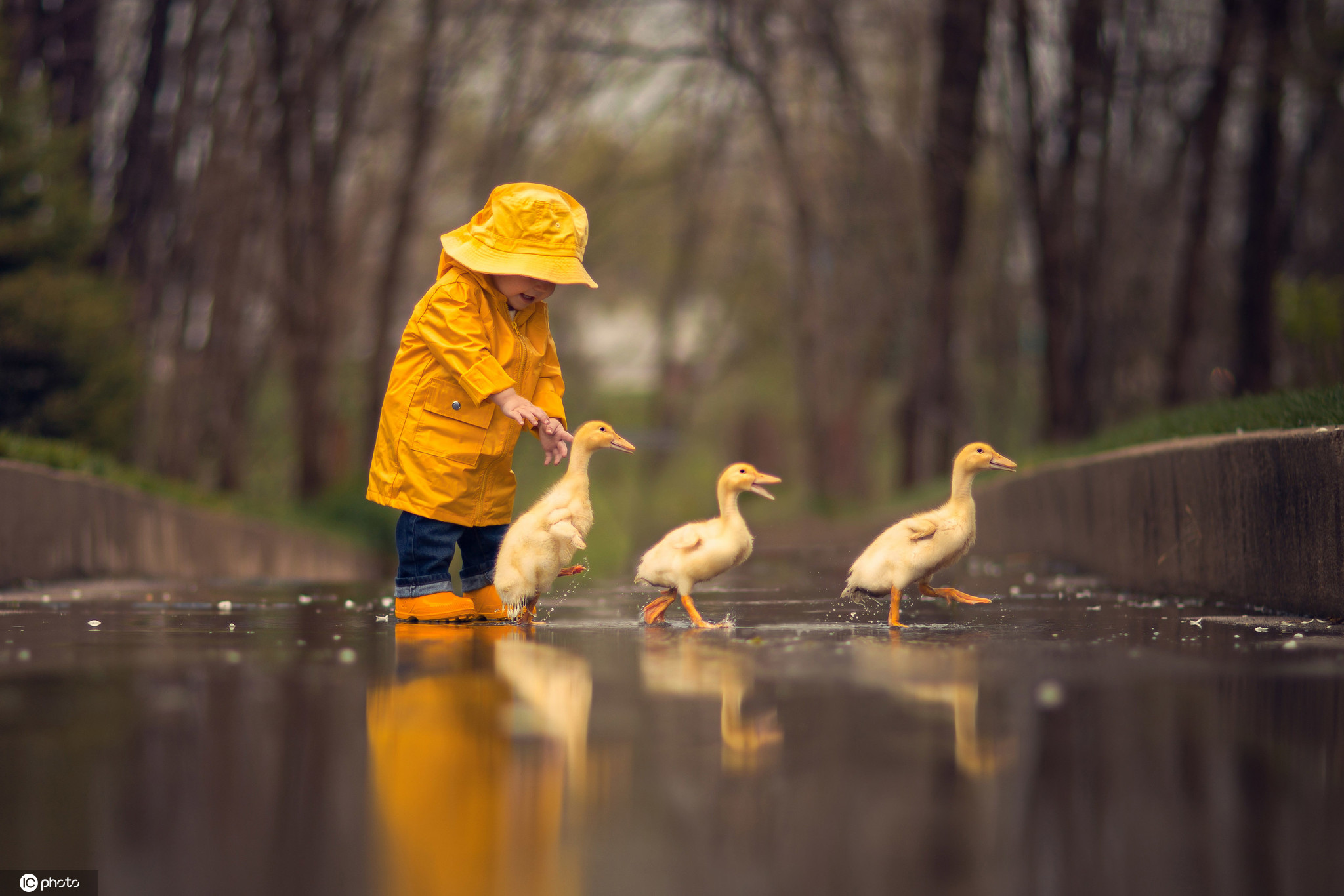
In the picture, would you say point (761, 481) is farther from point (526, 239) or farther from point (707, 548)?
point (526, 239)

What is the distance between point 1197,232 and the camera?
57.6 ft

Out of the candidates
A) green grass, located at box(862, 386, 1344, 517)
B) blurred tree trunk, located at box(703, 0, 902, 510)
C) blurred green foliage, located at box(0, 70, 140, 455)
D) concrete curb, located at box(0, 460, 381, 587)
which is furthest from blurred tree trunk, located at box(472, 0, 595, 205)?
green grass, located at box(862, 386, 1344, 517)

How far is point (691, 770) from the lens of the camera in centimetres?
353

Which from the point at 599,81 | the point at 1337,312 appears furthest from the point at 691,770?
the point at 599,81

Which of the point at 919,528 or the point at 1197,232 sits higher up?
the point at 1197,232

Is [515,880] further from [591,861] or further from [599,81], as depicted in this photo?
[599,81]

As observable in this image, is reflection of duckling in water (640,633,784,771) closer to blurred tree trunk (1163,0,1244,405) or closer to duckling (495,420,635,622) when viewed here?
duckling (495,420,635,622)

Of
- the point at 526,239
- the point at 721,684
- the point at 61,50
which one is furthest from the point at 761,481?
the point at 61,50

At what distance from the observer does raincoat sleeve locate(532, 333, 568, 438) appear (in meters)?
7.27

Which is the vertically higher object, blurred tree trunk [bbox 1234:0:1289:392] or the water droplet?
blurred tree trunk [bbox 1234:0:1289:392]

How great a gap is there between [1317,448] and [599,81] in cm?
2079

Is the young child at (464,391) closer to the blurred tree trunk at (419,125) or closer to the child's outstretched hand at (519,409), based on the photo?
the child's outstretched hand at (519,409)

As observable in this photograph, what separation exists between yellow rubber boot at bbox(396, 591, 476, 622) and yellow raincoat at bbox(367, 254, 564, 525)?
0.37 meters

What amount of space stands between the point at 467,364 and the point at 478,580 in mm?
1284
